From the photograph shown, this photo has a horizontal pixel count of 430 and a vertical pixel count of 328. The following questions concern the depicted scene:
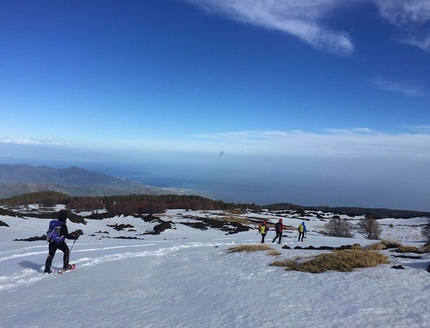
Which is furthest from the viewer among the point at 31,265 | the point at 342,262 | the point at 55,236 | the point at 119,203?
the point at 119,203

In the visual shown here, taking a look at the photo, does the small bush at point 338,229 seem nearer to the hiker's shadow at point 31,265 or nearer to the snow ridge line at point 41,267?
the snow ridge line at point 41,267

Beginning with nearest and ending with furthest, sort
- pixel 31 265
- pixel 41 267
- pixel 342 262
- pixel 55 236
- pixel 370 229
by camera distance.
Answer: pixel 342 262 < pixel 55 236 < pixel 41 267 < pixel 31 265 < pixel 370 229

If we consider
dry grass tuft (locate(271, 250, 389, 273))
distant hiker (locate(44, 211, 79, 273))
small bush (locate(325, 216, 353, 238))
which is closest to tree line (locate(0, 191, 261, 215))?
small bush (locate(325, 216, 353, 238))

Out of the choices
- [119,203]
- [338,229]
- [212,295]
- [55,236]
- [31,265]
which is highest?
[55,236]

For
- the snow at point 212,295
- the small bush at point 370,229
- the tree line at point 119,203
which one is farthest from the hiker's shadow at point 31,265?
the tree line at point 119,203

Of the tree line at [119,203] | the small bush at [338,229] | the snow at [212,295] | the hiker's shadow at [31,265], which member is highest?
the snow at [212,295]

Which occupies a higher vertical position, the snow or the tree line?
the snow

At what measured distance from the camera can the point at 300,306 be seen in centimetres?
612

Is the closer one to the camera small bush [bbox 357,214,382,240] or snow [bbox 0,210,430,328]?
snow [bbox 0,210,430,328]

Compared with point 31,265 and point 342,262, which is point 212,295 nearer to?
point 342,262

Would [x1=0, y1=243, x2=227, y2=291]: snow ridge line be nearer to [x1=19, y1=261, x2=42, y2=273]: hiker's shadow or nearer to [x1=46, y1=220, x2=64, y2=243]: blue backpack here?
[x1=19, y1=261, x2=42, y2=273]: hiker's shadow

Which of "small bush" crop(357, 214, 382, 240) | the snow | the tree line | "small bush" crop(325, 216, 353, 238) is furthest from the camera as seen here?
the tree line

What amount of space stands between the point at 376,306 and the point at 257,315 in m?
2.19

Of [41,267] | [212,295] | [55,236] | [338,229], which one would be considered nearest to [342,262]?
[212,295]
